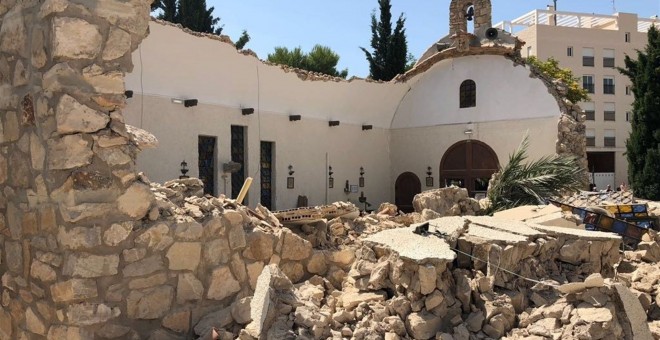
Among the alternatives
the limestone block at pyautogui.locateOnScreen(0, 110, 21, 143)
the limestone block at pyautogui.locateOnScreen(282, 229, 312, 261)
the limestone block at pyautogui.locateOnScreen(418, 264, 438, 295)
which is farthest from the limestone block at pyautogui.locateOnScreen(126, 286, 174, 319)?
the limestone block at pyautogui.locateOnScreen(418, 264, 438, 295)

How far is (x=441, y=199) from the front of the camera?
1138cm

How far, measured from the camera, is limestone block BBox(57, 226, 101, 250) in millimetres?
3887

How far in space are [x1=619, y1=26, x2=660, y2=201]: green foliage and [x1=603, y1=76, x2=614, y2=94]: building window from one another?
1935cm

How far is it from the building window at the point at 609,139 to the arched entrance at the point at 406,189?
2344cm

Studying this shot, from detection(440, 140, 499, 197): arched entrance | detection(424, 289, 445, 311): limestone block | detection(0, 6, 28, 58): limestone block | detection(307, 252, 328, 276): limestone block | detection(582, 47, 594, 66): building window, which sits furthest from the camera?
detection(582, 47, 594, 66): building window

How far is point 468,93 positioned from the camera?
17.6 meters

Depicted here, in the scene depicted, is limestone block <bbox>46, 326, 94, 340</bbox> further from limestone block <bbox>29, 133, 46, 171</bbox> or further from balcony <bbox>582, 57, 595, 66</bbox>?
balcony <bbox>582, 57, 595, 66</bbox>

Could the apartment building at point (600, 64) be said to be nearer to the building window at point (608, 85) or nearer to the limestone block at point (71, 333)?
the building window at point (608, 85)

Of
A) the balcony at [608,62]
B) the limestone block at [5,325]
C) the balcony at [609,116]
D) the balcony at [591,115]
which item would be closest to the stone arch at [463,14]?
the limestone block at [5,325]

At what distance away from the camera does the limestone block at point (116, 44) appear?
412cm

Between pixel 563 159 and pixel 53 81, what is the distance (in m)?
11.9

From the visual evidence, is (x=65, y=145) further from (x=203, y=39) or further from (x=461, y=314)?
(x=203, y=39)

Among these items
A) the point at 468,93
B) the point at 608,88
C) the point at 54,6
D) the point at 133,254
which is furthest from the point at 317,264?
the point at 608,88

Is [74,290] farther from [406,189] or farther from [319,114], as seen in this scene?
[406,189]
